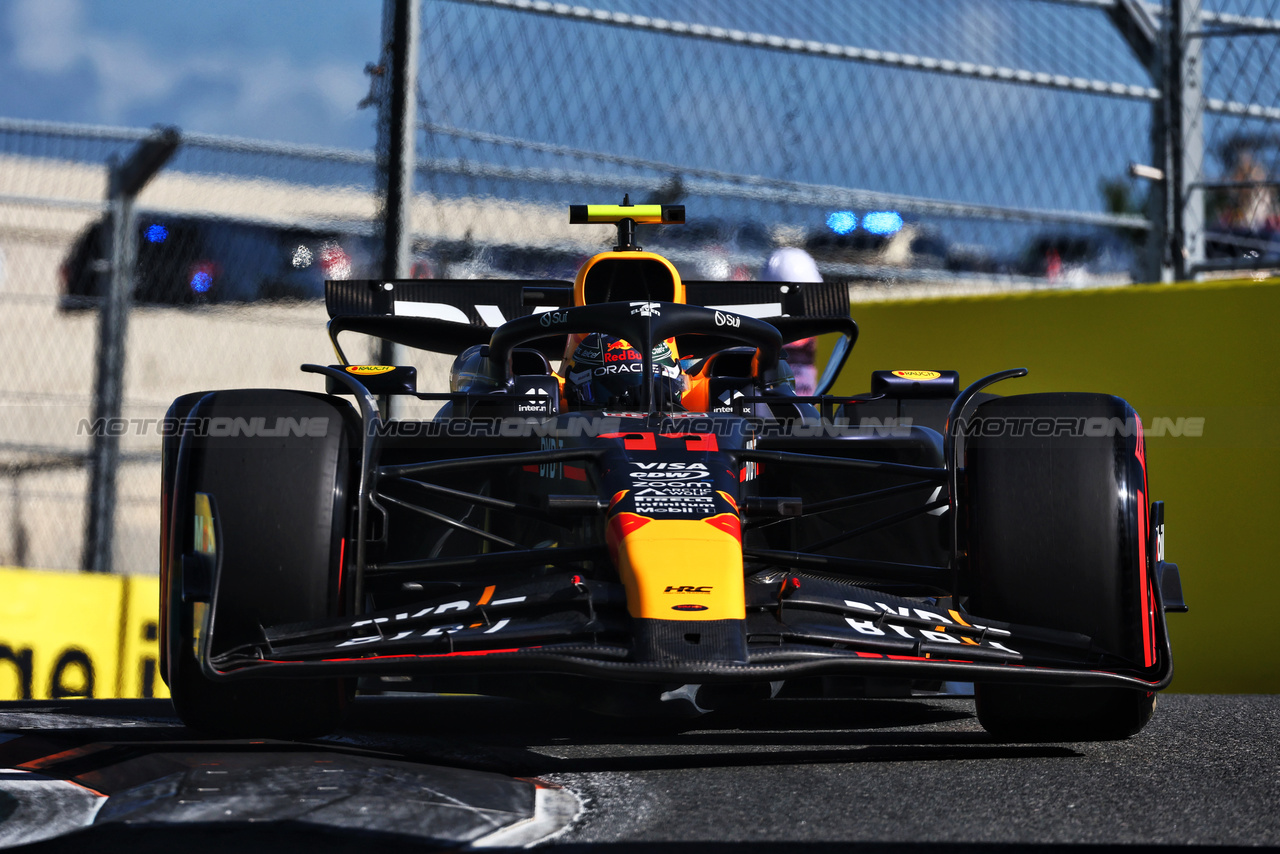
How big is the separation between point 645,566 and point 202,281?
5.24 m

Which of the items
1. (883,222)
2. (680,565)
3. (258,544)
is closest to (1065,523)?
(680,565)

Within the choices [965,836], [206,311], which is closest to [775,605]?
[965,836]

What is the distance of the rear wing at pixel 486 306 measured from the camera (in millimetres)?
5363

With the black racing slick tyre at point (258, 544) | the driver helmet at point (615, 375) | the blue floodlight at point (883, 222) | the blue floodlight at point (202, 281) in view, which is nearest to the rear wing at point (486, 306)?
the blue floodlight at point (883, 222)

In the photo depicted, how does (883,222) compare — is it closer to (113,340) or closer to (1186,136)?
(1186,136)

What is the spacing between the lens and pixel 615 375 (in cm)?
428

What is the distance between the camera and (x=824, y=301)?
5.88 m

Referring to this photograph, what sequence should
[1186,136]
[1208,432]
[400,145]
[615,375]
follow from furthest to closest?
[1186,136]
[400,145]
[1208,432]
[615,375]

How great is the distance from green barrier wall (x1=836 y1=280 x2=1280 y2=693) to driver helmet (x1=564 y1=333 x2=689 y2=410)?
78.9 inches

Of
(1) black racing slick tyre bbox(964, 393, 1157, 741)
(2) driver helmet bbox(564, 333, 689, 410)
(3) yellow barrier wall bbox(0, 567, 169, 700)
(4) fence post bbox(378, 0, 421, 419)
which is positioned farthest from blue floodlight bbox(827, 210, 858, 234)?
(3) yellow barrier wall bbox(0, 567, 169, 700)

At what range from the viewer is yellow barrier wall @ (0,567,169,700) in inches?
222

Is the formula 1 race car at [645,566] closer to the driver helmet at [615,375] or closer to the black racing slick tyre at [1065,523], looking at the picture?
the black racing slick tyre at [1065,523]

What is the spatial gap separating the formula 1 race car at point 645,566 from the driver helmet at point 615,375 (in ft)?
1.28

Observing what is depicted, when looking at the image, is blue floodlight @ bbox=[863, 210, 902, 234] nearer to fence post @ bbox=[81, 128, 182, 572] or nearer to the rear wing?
the rear wing
